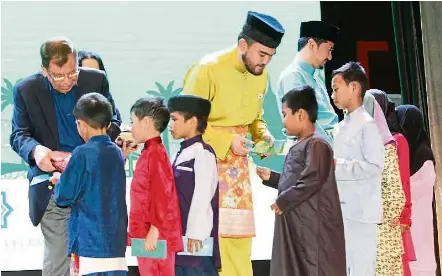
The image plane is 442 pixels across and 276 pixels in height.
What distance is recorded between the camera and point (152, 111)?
11.3ft

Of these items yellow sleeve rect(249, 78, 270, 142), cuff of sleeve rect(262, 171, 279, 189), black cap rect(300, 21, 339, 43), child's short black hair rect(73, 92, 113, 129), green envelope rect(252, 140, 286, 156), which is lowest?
cuff of sleeve rect(262, 171, 279, 189)

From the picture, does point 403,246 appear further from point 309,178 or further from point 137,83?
point 137,83

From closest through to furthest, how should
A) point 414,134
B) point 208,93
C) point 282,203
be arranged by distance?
point 282,203 → point 208,93 → point 414,134

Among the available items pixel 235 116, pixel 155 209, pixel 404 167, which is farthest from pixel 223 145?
pixel 404 167

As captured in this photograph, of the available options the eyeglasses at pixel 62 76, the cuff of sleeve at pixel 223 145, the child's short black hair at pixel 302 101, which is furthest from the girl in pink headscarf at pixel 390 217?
the eyeglasses at pixel 62 76

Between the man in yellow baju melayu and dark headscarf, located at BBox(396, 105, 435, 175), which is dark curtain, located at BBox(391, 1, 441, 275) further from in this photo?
the man in yellow baju melayu

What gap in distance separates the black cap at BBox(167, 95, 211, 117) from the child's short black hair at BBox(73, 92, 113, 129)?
368 mm

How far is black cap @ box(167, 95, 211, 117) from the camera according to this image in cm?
351

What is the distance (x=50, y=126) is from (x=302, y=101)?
1146mm

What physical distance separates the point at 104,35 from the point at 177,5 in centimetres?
51

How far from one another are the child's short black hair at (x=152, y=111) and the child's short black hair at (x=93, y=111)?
19 cm

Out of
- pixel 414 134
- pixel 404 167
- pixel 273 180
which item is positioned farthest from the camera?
pixel 414 134

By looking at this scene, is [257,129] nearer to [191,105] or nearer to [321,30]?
[191,105]

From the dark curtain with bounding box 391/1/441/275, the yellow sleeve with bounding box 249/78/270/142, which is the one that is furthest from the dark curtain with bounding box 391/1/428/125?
the yellow sleeve with bounding box 249/78/270/142
